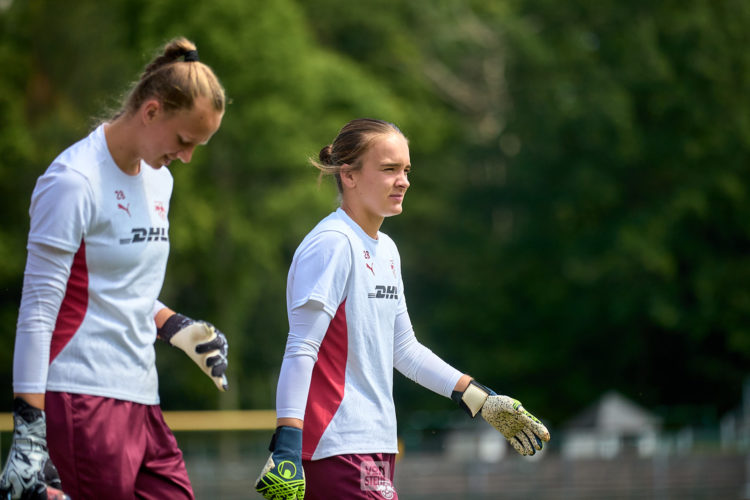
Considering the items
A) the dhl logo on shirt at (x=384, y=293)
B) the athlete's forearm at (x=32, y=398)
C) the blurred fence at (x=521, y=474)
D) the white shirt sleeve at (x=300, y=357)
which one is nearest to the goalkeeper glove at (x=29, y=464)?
the athlete's forearm at (x=32, y=398)

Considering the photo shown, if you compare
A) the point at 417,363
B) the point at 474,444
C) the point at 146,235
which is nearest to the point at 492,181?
the point at 474,444

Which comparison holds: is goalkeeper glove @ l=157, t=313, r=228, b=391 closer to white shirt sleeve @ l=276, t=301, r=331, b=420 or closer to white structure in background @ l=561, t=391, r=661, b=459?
white shirt sleeve @ l=276, t=301, r=331, b=420

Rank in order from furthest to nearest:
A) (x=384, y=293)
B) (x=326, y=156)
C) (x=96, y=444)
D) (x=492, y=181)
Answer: (x=492, y=181) < (x=326, y=156) < (x=384, y=293) < (x=96, y=444)

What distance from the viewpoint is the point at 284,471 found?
3.61 m

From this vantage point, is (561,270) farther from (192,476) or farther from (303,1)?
(192,476)

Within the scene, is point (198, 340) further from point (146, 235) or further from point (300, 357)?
point (146, 235)

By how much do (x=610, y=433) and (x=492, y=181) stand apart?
14117mm

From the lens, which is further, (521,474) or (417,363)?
(521,474)

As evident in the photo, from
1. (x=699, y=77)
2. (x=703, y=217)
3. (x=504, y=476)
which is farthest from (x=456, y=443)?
(x=699, y=77)

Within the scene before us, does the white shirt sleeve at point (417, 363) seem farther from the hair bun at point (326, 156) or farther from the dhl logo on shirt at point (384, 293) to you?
the hair bun at point (326, 156)

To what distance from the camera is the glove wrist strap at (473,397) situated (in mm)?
4273

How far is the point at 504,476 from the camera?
19969 millimetres

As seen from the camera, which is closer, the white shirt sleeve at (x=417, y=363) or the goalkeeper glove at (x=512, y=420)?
the goalkeeper glove at (x=512, y=420)

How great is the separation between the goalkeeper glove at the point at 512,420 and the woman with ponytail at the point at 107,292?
3.83 ft
